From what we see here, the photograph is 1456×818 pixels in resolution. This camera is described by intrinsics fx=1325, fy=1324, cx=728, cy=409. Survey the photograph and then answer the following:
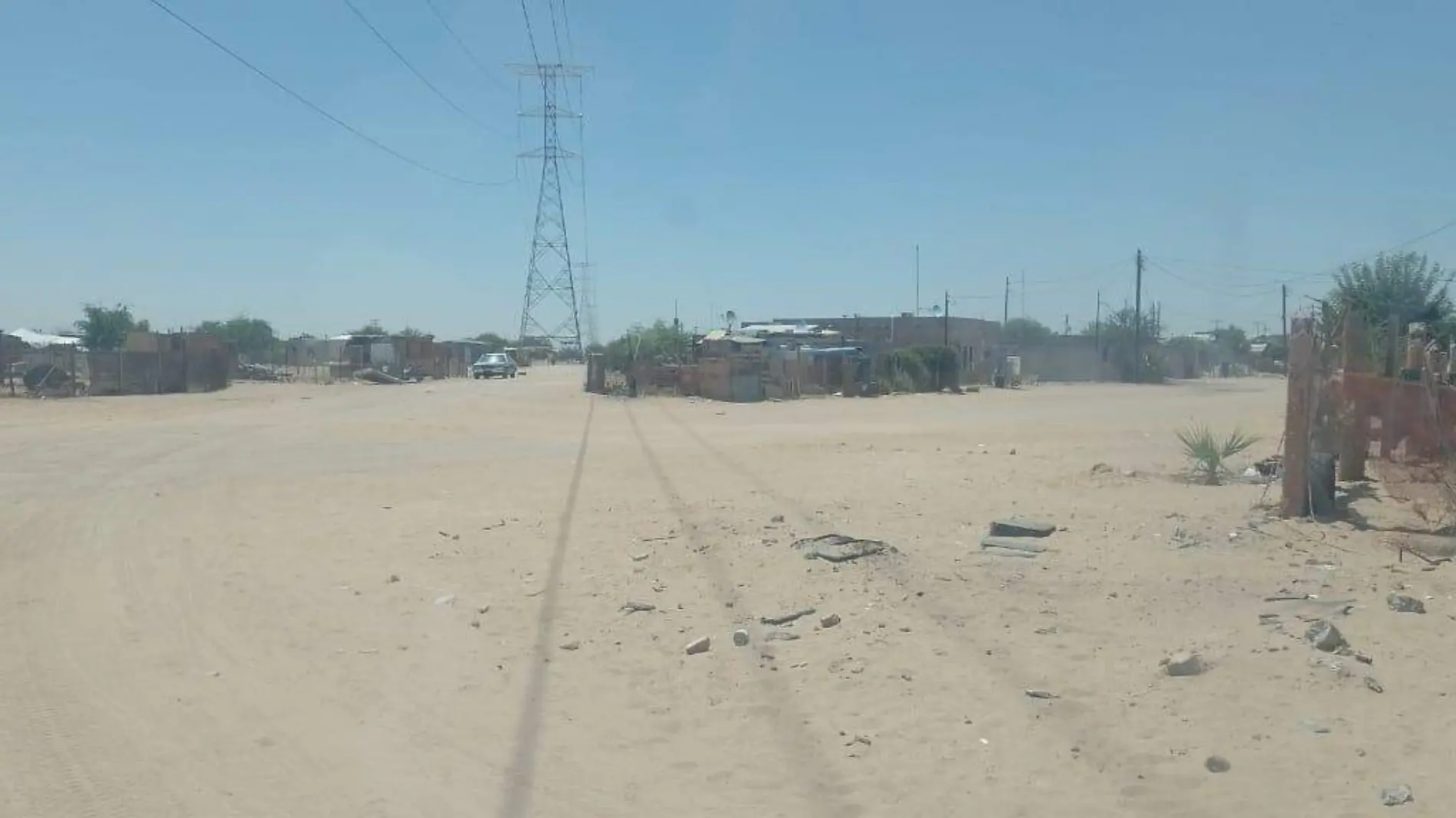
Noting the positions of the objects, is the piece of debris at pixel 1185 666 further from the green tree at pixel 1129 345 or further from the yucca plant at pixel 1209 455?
the green tree at pixel 1129 345

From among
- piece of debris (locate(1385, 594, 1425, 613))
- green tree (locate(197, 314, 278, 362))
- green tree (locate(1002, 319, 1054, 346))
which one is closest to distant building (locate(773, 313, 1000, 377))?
green tree (locate(1002, 319, 1054, 346))

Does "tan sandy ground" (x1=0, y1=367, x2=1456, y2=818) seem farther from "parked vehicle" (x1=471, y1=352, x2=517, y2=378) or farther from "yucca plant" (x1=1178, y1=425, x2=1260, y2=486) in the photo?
"parked vehicle" (x1=471, y1=352, x2=517, y2=378)

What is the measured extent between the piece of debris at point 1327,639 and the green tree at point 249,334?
297 feet

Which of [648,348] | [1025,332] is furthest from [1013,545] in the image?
[1025,332]

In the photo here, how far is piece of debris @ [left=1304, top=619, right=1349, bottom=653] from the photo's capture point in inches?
332

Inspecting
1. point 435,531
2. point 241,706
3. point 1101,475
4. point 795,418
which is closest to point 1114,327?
point 795,418

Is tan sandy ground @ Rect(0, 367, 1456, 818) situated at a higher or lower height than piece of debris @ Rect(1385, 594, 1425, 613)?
lower

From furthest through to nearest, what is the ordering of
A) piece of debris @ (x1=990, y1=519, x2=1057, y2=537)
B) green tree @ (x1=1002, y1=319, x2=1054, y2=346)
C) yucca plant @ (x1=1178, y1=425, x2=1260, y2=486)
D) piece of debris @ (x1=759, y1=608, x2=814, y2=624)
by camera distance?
green tree @ (x1=1002, y1=319, x2=1054, y2=346) → yucca plant @ (x1=1178, y1=425, x2=1260, y2=486) → piece of debris @ (x1=990, y1=519, x2=1057, y2=537) → piece of debris @ (x1=759, y1=608, x2=814, y2=624)

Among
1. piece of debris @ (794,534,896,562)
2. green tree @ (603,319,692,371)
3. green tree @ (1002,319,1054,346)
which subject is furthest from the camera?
green tree @ (1002,319,1054,346)

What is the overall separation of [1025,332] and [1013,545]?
109332mm

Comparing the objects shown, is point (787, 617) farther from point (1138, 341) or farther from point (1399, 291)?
point (1138, 341)

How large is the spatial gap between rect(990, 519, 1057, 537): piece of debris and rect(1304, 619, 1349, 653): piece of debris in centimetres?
436

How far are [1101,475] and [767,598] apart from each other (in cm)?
940

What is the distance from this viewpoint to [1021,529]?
42.9ft
